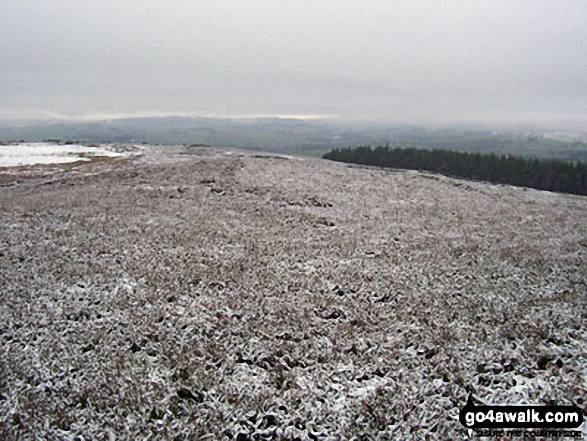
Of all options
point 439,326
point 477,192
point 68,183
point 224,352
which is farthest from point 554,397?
point 68,183

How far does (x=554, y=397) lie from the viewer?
8.36 meters

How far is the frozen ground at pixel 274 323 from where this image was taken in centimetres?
815

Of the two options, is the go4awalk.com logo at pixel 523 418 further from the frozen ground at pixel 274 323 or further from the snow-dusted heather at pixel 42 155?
the snow-dusted heather at pixel 42 155

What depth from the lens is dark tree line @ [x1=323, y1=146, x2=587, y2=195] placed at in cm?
7531

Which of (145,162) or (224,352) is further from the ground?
(145,162)

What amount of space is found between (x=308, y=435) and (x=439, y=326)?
237 inches

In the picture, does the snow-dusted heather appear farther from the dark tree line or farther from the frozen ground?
the dark tree line

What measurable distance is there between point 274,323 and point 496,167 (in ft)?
280

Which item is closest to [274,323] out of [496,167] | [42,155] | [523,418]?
[523,418]

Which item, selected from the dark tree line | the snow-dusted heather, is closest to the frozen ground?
the snow-dusted heather

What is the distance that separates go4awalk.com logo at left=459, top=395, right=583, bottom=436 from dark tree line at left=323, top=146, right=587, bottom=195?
221 ft

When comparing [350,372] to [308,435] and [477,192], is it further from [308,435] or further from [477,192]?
[477,192]

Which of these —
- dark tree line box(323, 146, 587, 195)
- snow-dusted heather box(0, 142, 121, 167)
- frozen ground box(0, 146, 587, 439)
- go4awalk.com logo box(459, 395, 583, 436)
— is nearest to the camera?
go4awalk.com logo box(459, 395, 583, 436)

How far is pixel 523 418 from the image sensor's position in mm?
7930
